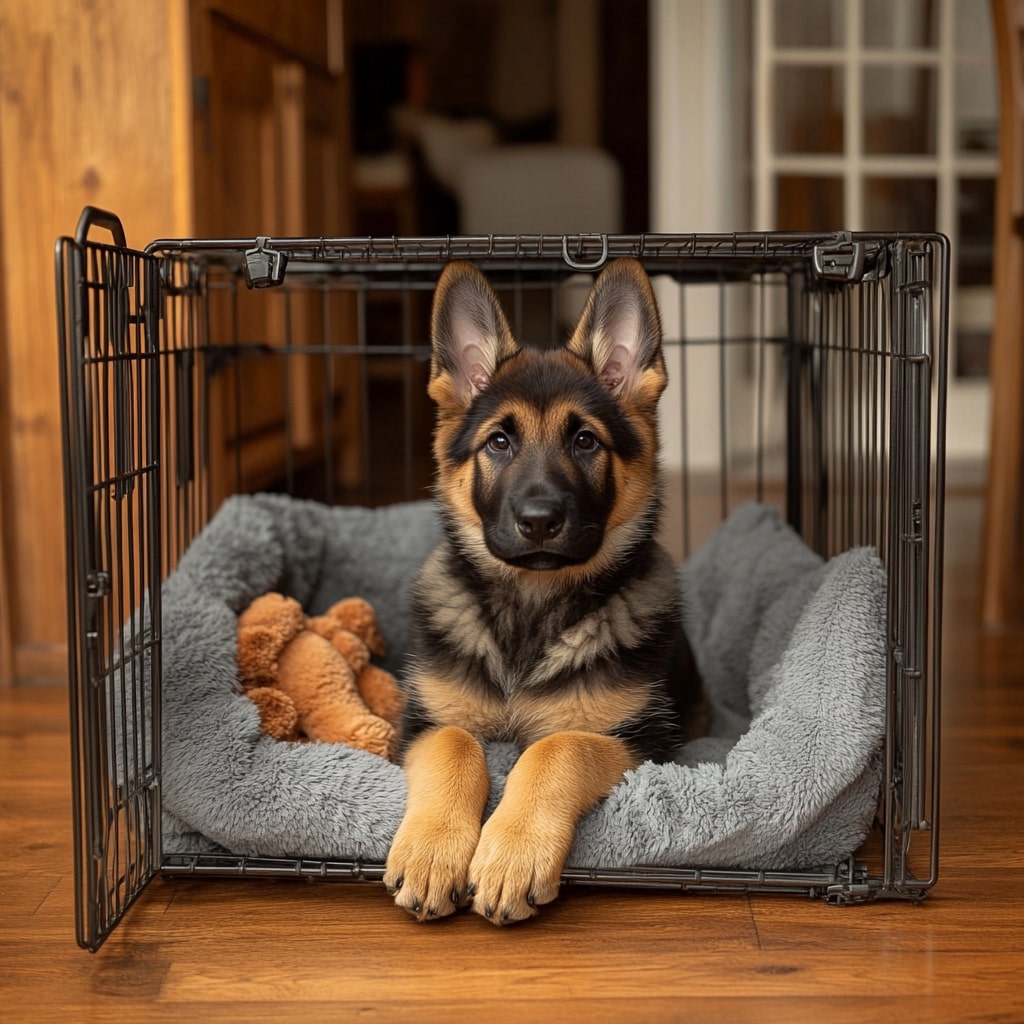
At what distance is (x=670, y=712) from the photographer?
88.0 inches

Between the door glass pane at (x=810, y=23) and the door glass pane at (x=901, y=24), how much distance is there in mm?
159

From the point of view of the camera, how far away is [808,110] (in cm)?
610

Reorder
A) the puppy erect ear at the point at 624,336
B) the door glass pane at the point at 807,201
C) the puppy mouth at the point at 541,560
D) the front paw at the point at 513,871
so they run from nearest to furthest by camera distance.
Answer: the front paw at the point at 513,871, the puppy mouth at the point at 541,560, the puppy erect ear at the point at 624,336, the door glass pane at the point at 807,201

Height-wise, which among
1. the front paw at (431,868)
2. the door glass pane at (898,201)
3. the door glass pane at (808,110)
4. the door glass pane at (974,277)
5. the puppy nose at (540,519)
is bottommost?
the front paw at (431,868)

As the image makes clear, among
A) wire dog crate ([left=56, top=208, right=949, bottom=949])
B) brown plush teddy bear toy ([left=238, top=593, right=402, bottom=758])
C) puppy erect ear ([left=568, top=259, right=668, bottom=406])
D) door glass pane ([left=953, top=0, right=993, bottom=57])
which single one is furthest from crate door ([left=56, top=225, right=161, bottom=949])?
door glass pane ([left=953, top=0, right=993, bottom=57])

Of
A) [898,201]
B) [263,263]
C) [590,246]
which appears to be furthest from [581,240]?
[898,201]

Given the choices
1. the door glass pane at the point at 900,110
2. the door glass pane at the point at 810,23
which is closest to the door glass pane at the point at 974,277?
the door glass pane at the point at 900,110

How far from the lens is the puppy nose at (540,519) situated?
2008mm

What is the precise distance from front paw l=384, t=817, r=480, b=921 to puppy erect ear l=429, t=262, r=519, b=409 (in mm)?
787

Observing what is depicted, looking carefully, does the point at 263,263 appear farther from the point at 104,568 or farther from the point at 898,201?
the point at 898,201

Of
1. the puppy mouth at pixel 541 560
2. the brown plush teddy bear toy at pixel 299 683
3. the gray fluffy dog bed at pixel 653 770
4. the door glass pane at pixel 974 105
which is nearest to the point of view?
the gray fluffy dog bed at pixel 653 770

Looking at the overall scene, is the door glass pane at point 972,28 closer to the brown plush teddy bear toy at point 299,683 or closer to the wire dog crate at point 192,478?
the wire dog crate at point 192,478

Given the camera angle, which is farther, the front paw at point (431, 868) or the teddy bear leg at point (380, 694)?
the teddy bear leg at point (380, 694)

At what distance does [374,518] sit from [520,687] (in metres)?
1.30
